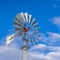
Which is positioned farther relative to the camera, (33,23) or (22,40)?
(33,23)

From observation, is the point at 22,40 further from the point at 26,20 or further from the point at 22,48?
the point at 26,20

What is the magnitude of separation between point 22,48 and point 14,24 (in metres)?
6.74

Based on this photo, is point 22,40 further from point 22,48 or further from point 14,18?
point 14,18

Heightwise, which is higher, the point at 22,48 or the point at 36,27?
the point at 36,27

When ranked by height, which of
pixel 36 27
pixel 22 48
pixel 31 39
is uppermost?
pixel 36 27

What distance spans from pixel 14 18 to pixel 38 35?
631 centimetres

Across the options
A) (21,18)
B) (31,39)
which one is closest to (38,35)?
(31,39)

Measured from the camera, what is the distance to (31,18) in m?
47.1

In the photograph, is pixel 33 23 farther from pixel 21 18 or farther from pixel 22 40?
pixel 22 40

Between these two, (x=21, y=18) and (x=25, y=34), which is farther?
(x=21, y=18)

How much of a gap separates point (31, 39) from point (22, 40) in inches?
109

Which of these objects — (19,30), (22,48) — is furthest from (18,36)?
(22,48)

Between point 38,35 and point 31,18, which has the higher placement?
point 31,18

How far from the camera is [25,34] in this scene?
4359 centimetres
